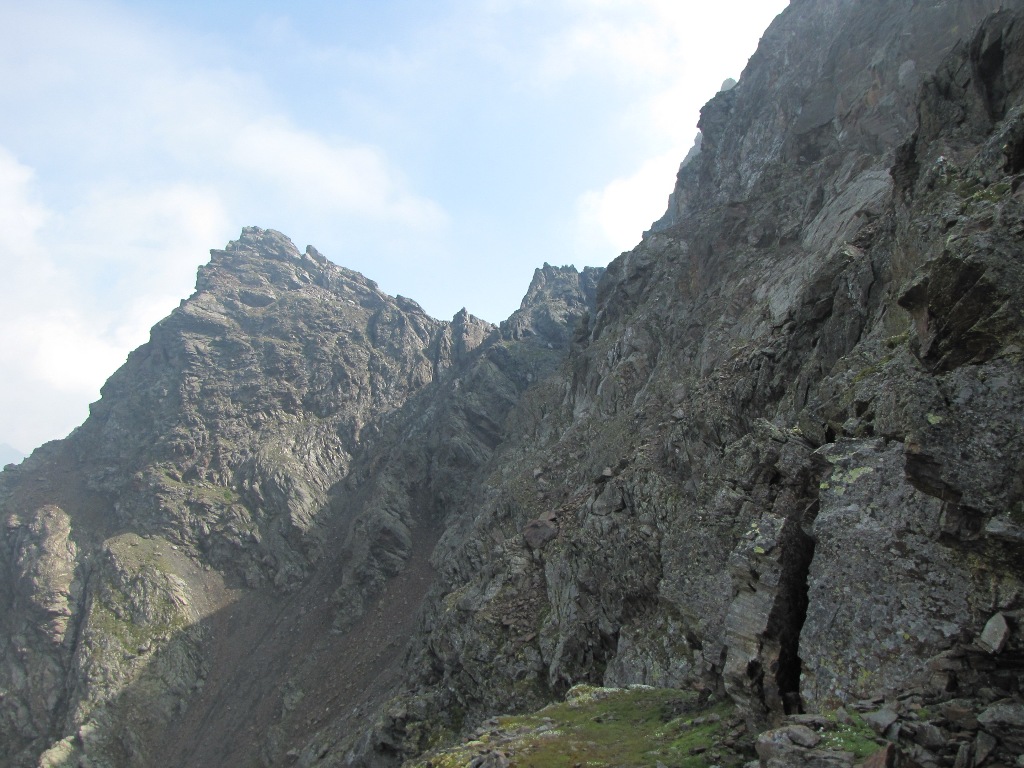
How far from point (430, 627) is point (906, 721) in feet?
179

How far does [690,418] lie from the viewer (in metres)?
40.7

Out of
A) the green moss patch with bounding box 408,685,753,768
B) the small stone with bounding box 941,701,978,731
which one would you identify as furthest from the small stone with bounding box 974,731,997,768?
the green moss patch with bounding box 408,685,753,768

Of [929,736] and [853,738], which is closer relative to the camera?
[929,736]

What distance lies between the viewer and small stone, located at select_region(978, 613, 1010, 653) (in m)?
12.6

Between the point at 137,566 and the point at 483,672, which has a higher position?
the point at 137,566

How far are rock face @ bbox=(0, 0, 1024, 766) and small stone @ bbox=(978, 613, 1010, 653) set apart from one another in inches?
4.9

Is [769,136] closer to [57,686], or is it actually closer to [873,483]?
[873,483]

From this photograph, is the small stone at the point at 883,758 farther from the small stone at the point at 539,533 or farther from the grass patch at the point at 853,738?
the small stone at the point at 539,533

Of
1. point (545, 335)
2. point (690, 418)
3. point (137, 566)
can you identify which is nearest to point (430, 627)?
point (690, 418)

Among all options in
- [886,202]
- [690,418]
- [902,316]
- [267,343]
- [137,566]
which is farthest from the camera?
[267,343]

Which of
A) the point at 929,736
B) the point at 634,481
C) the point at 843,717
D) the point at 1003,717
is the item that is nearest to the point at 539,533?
the point at 634,481

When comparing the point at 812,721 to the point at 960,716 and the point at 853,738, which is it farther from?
the point at 960,716

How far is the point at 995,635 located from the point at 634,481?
28.3m

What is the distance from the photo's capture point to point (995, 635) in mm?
12781
